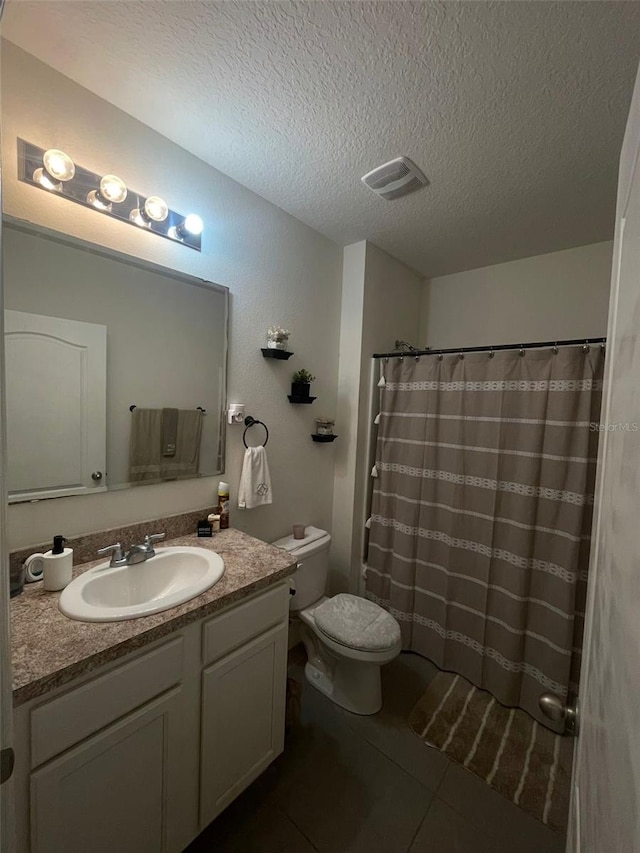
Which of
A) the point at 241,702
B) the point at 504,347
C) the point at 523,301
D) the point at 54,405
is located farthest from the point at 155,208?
the point at 523,301

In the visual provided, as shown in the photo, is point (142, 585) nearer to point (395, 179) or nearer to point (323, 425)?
point (323, 425)

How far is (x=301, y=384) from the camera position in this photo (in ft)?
6.06

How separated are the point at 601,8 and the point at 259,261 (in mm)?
1342

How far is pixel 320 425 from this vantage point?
2.05 metres

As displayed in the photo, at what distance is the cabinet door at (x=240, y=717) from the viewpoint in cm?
101

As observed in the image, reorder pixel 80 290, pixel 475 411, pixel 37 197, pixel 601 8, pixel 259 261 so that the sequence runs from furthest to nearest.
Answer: pixel 475 411, pixel 259 261, pixel 80 290, pixel 37 197, pixel 601 8

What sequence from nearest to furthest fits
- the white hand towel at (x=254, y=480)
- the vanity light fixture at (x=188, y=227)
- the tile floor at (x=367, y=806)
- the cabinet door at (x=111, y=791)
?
the cabinet door at (x=111, y=791)
the tile floor at (x=367, y=806)
the vanity light fixture at (x=188, y=227)
the white hand towel at (x=254, y=480)

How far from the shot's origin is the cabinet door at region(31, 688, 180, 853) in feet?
2.40

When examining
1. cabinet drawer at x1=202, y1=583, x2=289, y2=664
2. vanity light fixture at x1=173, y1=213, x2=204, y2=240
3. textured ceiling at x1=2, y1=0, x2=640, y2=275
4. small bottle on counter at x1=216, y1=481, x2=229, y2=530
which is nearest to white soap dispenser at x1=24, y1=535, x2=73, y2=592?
cabinet drawer at x1=202, y1=583, x2=289, y2=664

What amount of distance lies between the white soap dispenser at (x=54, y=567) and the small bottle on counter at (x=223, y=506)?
590mm

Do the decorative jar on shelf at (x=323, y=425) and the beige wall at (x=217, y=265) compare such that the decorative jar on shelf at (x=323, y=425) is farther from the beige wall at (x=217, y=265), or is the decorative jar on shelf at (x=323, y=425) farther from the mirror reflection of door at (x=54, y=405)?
the mirror reflection of door at (x=54, y=405)

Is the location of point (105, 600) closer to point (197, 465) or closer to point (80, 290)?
point (197, 465)

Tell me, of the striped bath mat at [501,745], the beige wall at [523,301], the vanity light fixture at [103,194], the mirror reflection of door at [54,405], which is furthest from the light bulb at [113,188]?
the striped bath mat at [501,745]

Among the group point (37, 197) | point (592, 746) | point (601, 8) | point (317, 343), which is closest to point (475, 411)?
point (317, 343)
